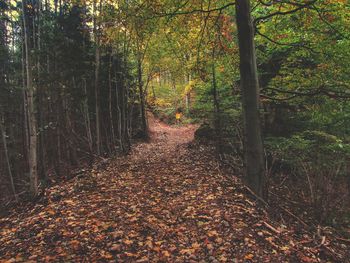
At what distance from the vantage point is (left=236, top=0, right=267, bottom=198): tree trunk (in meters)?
5.20

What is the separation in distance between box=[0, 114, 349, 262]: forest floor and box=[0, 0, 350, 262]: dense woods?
1.47 ft

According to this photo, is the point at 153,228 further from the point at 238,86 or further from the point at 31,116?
the point at 238,86

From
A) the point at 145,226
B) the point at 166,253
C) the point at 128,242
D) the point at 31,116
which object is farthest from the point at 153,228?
the point at 31,116

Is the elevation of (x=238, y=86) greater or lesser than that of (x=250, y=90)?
greater

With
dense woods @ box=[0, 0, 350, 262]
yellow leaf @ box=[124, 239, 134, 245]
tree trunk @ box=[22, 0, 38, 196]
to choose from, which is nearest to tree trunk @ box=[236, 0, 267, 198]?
dense woods @ box=[0, 0, 350, 262]

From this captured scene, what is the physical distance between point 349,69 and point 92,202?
24.3ft

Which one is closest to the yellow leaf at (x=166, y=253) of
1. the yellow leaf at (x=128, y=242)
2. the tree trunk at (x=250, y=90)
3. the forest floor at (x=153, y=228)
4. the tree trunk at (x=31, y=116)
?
the forest floor at (x=153, y=228)

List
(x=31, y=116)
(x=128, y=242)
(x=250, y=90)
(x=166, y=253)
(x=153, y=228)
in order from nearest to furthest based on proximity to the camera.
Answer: (x=166, y=253), (x=128, y=242), (x=153, y=228), (x=250, y=90), (x=31, y=116)

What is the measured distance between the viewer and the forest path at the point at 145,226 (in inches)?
156

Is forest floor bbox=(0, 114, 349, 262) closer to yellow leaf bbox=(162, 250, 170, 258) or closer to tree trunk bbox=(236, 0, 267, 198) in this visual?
yellow leaf bbox=(162, 250, 170, 258)

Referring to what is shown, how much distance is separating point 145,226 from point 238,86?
757 centimetres

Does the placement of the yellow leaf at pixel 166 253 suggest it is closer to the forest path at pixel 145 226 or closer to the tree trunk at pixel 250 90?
the forest path at pixel 145 226

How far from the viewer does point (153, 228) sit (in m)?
4.73

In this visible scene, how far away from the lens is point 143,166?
9.82 m
